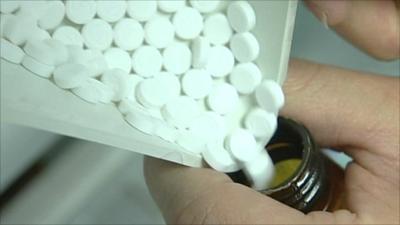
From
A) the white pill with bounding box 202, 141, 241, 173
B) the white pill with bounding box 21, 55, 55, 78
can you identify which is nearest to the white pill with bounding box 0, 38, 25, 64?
the white pill with bounding box 21, 55, 55, 78

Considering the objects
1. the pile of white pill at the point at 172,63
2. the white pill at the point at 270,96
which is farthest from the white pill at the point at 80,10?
the white pill at the point at 270,96

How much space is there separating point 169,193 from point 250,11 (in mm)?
112

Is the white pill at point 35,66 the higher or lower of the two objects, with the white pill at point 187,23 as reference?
higher

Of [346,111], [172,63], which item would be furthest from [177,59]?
[346,111]

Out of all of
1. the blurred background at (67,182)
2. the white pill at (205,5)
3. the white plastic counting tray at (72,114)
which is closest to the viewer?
the white plastic counting tray at (72,114)

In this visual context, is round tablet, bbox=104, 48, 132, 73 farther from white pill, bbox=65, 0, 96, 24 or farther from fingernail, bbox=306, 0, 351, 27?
fingernail, bbox=306, 0, 351, 27

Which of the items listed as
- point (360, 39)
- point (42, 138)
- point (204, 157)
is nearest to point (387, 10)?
point (360, 39)

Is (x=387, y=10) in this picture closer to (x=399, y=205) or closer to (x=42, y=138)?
(x=399, y=205)

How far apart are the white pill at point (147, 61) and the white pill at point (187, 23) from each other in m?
0.02

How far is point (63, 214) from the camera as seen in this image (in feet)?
1.63

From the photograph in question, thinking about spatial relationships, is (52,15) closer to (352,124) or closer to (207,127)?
(207,127)

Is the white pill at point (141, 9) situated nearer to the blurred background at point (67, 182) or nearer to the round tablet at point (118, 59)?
the round tablet at point (118, 59)

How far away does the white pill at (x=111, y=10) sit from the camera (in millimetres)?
352

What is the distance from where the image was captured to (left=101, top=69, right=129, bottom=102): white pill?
12.8 inches
